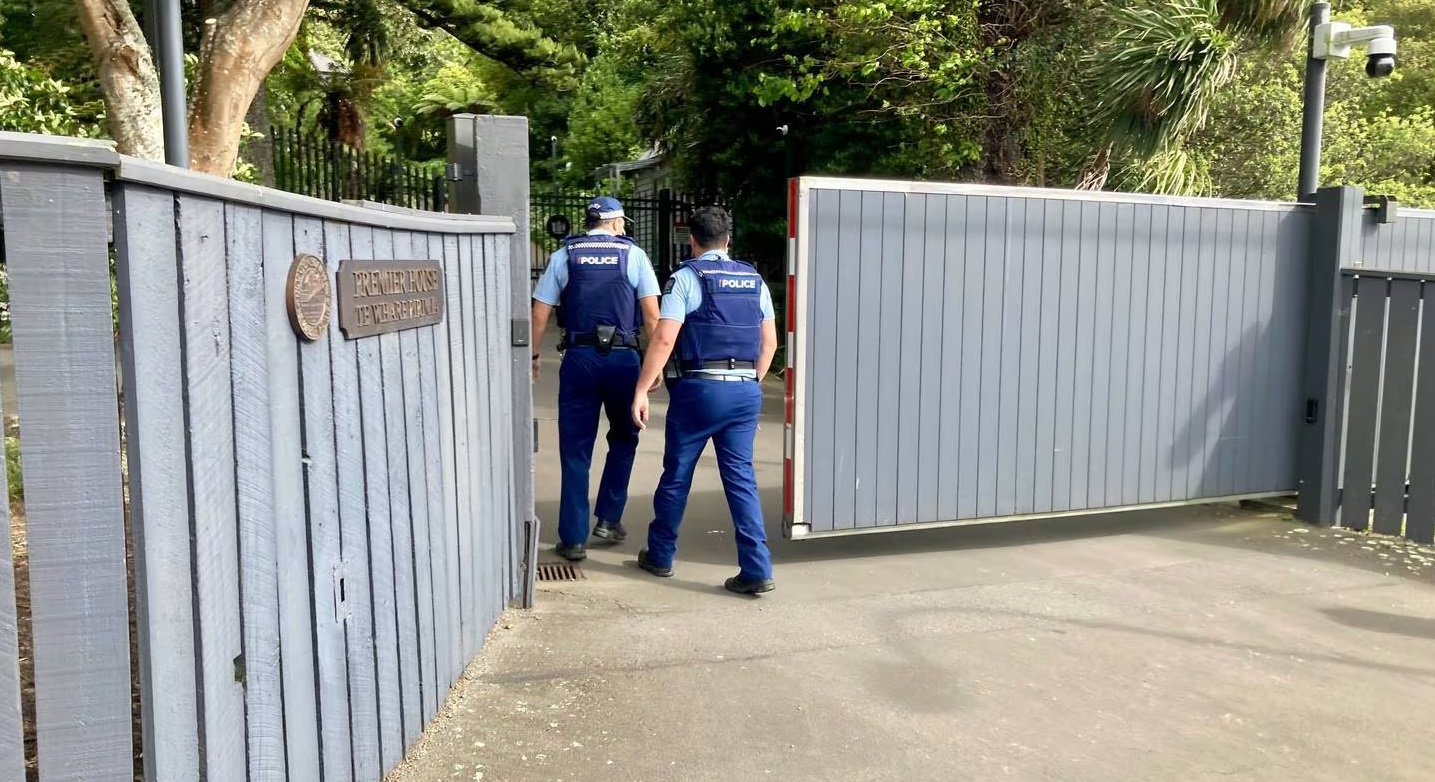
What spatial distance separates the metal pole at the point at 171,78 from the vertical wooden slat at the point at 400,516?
3.18 m

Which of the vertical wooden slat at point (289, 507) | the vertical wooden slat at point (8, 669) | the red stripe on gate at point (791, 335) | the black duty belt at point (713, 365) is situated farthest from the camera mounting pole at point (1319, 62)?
the vertical wooden slat at point (8, 669)

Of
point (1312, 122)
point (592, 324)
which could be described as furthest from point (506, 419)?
point (1312, 122)

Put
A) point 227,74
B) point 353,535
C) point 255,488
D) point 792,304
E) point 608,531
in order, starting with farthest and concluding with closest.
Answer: point 227,74
point 608,531
point 792,304
point 353,535
point 255,488

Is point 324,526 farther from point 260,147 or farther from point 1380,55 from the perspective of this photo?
point 260,147

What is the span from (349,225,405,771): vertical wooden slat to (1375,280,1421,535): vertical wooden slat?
19.1 feet

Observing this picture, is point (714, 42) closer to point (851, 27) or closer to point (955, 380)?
point (851, 27)

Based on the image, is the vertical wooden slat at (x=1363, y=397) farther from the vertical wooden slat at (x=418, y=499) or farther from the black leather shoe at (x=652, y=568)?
the vertical wooden slat at (x=418, y=499)

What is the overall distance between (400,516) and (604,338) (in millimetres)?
2386

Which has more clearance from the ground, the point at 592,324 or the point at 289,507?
the point at 592,324

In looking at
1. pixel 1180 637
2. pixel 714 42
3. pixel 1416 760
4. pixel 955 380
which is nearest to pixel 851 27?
pixel 714 42

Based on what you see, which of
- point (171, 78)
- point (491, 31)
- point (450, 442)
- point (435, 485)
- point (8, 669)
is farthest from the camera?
point (491, 31)

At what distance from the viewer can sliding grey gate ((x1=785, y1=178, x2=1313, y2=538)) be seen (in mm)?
5719

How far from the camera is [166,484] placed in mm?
1999

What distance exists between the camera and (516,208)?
497 cm
